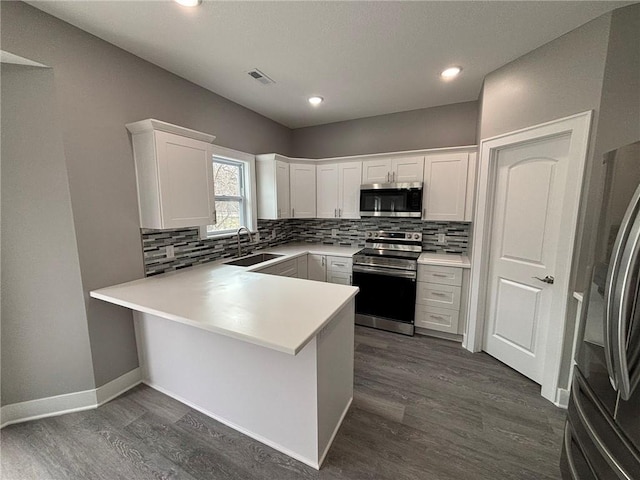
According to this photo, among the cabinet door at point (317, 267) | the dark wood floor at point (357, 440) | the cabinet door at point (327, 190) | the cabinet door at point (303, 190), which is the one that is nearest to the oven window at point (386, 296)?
the cabinet door at point (317, 267)

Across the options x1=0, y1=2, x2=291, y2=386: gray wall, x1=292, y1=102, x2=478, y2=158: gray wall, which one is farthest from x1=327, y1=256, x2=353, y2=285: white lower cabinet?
x1=0, y1=2, x2=291, y2=386: gray wall

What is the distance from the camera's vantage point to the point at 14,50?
59.2 inches

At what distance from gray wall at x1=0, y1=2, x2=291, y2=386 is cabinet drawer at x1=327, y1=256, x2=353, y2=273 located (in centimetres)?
210

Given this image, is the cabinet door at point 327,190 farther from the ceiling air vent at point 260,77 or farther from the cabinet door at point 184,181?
the cabinet door at point 184,181

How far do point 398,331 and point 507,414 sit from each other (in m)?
1.29

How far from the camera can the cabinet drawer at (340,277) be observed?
3354mm

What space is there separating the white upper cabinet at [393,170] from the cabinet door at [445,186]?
0.10 meters

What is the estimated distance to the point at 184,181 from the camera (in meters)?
2.20

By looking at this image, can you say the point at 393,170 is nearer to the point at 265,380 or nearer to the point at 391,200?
the point at 391,200

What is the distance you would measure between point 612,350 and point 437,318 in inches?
84.7

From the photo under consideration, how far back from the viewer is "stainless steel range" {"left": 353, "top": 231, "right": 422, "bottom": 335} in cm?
299

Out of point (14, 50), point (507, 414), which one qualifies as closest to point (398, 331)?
point (507, 414)

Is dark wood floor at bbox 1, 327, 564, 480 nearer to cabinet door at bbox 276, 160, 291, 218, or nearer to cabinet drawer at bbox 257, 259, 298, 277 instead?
cabinet drawer at bbox 257, 259, 298, 277

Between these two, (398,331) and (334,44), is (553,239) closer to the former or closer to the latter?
(398,331)
